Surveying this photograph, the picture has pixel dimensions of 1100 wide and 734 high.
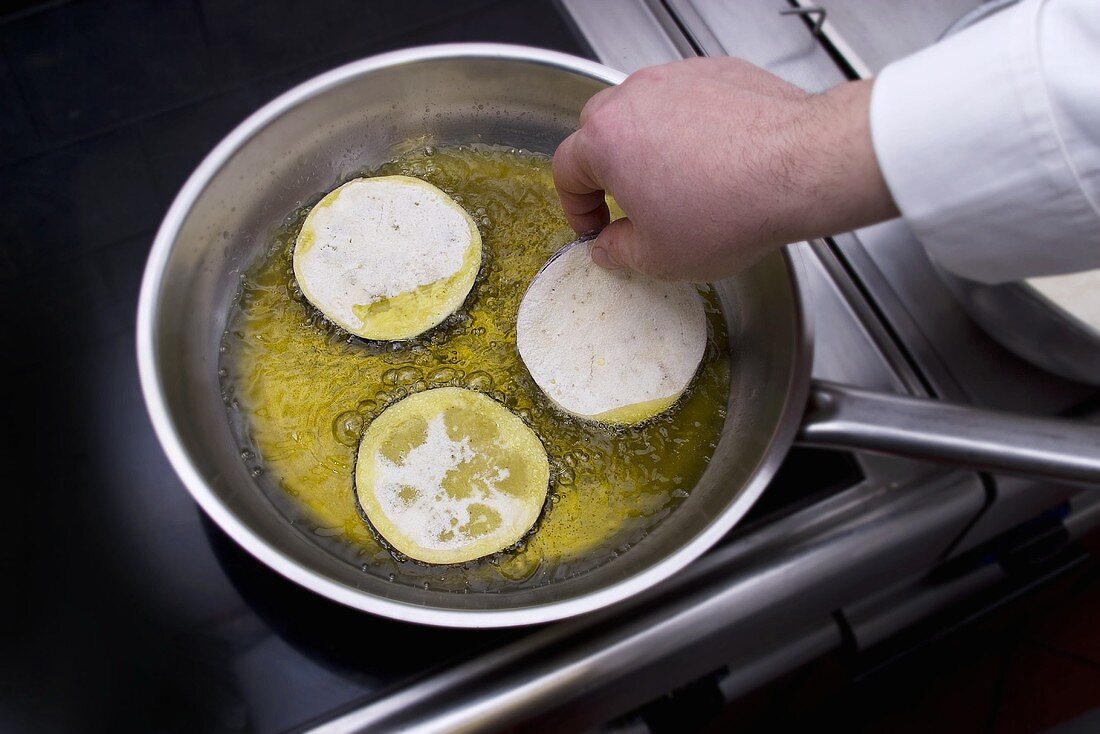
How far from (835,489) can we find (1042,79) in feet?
1.20

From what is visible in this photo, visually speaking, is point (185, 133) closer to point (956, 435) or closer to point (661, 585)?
point (661, 585)

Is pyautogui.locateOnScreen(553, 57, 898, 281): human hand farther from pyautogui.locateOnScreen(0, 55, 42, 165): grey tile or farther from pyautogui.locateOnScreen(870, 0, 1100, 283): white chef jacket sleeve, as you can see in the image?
pyautogui.locateOnScreen(0, 55, 42, 165): grey tile

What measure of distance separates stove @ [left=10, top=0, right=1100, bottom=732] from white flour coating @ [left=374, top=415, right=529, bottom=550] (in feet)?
0.26

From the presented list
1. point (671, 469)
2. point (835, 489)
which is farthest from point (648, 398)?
point (835, 489)

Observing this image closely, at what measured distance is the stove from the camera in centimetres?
61

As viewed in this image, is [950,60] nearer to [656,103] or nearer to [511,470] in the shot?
[656,103]

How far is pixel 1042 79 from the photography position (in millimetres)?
453

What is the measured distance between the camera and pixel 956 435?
52cm

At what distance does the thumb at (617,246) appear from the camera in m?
0.61

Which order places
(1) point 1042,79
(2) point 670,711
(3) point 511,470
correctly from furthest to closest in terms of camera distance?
(2) point 670,711 < (3) point 511,470 < (1) point 1042,79

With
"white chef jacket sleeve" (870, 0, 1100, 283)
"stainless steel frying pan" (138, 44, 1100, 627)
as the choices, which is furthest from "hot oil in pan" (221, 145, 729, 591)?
"white chef jacket sleeve" (870, 0, 1100, 283)

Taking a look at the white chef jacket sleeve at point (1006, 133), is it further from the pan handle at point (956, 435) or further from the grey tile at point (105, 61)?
the grey tile at point (105, 61)

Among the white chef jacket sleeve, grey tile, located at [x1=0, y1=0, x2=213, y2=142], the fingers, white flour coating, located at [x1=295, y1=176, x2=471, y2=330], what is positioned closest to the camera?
the white chef jacket sleeve

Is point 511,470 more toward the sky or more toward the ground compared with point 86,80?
more toward the ground
